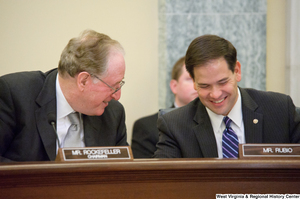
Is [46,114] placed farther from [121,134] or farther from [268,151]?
[268,151]

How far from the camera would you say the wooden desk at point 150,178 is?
125cm

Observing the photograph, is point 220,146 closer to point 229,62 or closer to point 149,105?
point 229,62

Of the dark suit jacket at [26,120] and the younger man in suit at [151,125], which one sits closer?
the dark suit jacket at [26,120]

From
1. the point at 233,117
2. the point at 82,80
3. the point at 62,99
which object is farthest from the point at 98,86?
the point at 233,117

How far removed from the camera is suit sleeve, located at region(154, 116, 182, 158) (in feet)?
6.64

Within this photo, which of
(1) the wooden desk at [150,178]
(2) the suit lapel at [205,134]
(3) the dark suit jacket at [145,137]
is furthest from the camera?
(3) the dark suit jacket at [145,137]

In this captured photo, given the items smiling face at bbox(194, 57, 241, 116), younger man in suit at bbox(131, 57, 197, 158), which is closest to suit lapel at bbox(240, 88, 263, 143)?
smiling face at bbox(194, 57, 241, 116)

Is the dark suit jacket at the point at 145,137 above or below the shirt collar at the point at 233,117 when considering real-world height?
below

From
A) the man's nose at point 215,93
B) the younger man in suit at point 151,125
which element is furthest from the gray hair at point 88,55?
the younger man in suit at point 151,125

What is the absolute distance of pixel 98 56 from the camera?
1984 mm

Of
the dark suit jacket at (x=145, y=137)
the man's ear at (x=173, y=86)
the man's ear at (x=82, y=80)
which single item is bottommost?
the dark suit jacket at (x=145, y=137)

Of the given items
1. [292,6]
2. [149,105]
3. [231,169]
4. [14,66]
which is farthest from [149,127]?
[231,169]

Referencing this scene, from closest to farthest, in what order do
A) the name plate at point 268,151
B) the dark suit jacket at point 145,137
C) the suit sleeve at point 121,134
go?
the name plate at point 268,151 < the suit sleeve at point 121,134 < the dark suit jacket at point 145,137

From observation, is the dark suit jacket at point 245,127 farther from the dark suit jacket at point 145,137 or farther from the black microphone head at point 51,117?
the dark suit jacket at point 145,137
